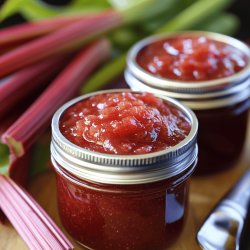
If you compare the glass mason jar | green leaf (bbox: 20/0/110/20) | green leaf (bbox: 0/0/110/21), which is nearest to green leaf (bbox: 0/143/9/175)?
the glass mason jar

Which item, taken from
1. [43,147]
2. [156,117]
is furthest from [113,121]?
[43,147]

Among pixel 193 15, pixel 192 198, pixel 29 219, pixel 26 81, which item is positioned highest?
pixel 26 81

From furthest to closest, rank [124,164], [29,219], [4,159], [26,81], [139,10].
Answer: [139,10] → [26,81] → [4,159] → [29,219] → [124,164]

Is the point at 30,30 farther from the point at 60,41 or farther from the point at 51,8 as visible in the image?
the point at 51,8

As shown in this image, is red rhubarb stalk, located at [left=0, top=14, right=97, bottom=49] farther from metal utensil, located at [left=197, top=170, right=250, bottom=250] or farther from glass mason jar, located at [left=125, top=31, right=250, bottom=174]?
metal utensil, located at [left=197, top=170, right=250, bottom=250]

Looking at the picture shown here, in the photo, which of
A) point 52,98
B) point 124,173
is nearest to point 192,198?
point 124,173

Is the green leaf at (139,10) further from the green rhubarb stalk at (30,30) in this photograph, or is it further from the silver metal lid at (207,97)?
Answer: the silver metal lid at (207,97)

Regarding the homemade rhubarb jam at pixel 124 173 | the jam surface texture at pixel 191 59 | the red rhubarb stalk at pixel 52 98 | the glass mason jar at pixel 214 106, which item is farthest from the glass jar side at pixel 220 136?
the red rhubarb stalk at pixel 52 98

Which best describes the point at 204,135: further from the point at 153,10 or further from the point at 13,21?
the point at 13,21
